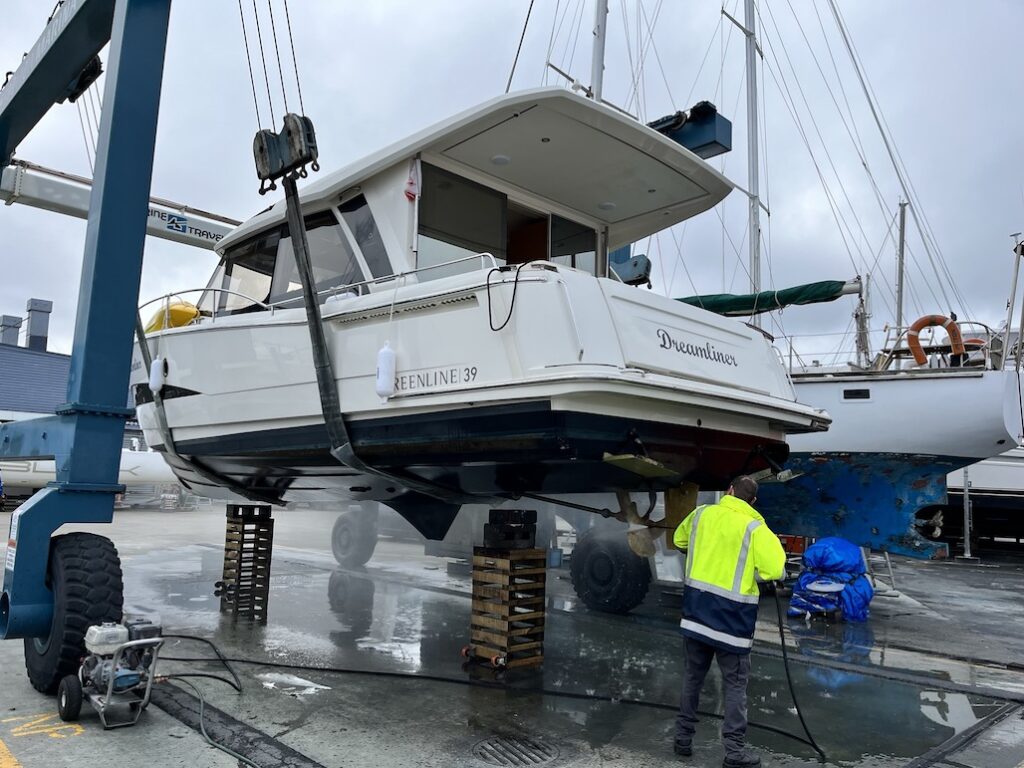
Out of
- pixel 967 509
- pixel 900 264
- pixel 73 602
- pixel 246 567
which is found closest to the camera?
pixel 73 602

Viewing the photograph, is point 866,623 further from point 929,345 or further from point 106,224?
point 106,224

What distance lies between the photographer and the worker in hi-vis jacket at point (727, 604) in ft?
11.5

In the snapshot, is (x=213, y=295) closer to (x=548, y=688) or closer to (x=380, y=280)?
(x=380, y=280)

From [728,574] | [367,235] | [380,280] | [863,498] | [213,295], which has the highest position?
[367,235]

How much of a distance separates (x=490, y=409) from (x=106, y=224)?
103 inches

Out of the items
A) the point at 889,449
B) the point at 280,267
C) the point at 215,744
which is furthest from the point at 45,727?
the point at 889,449

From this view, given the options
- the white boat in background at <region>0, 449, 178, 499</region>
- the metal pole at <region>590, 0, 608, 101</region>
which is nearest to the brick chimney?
the white boat in background at <region>0, 449, 178, 499</region>

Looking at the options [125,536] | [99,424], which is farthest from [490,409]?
[125,536]

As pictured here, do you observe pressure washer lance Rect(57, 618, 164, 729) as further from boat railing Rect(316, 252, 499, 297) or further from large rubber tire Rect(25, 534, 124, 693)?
boat railing Rect(316, 252, 499, 297)

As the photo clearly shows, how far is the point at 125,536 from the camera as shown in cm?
1293

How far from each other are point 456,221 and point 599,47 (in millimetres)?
7165

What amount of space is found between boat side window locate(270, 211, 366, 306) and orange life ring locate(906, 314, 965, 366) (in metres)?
6.36

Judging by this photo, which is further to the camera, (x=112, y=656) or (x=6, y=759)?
(x=112, y=656)

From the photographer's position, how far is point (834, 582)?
24.6 ft
